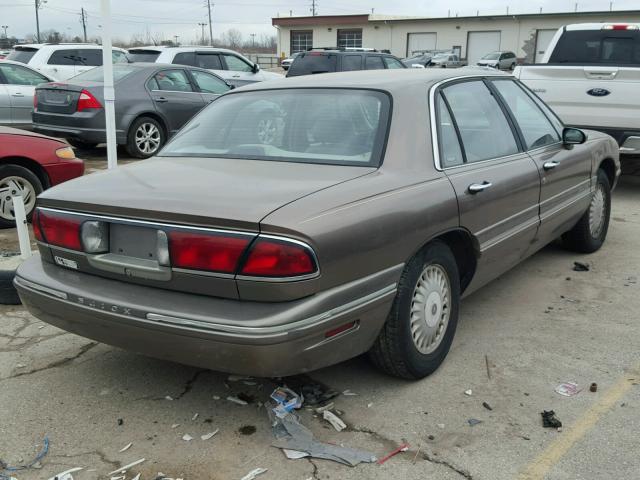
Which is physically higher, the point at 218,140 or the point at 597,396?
the point at 218,140

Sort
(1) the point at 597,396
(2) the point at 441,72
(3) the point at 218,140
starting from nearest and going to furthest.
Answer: (1) the point at 597,396
(3) the point at 218,140
(2) the point at 441,72

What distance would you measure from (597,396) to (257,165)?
2.04 metres

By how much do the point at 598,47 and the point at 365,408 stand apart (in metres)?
7.53

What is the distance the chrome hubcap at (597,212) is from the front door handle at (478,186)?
2206 millimetres

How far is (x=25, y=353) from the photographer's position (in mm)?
3789

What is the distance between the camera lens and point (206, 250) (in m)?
2.65

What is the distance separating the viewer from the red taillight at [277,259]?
2.56 meters

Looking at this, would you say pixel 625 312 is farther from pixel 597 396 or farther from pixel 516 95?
pixel 516 95

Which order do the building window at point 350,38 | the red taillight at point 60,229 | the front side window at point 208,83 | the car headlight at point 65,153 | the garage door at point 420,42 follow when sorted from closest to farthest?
the red taillight at point 60,229 < the car headlight at point 65,153 < the front side window at point 208,83 < the garage door at point 420,42 < the building window at point 350,38

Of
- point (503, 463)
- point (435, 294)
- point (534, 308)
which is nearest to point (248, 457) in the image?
point (503, 463)

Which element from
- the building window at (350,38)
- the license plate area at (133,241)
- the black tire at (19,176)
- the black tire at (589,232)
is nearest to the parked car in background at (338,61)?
the black tire at (19,176)

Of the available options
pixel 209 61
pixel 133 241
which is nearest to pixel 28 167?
pixel 133 241

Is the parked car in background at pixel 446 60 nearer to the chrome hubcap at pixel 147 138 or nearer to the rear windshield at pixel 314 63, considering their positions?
the rear windshield at pixel 314 63

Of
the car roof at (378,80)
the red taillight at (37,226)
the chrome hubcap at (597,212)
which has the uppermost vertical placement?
the car roof at (378,80)
